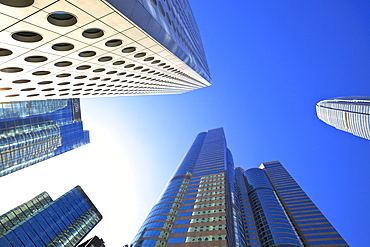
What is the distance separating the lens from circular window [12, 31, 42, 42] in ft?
32.6

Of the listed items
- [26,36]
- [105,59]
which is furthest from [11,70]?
[105,59]

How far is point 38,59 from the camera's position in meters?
13.4

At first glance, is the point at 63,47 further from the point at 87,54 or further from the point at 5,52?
the point at 5,52

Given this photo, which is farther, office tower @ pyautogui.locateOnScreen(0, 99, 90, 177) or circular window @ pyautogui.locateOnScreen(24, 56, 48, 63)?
office tower @ pyautogui.locateOnScreen(0, 99, 90, 177)

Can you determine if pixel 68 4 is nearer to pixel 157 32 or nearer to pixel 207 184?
pixel 157 32

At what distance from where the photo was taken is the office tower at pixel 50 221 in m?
66.6

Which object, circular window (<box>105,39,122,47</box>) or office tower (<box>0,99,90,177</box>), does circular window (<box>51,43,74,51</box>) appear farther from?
office tower (<box>0,99,90,177</box>)

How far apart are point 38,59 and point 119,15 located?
24.2 ft

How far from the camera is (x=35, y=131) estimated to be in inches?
3169

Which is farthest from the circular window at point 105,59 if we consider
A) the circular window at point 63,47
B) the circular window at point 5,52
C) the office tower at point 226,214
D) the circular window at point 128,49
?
the office tower at point 226,214

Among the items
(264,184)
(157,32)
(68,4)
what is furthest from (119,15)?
(264,184)

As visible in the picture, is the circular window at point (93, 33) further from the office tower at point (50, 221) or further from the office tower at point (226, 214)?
the office tower at point (50, 221)

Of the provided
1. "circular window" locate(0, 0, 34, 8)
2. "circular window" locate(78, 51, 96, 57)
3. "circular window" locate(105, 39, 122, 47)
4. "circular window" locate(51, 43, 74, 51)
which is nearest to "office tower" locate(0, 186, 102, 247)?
"circular window" locate(78, 51, 96, 57)

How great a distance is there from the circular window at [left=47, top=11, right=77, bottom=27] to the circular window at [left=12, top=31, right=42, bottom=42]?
1685mm
